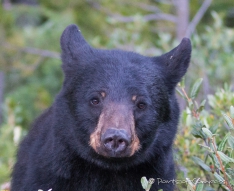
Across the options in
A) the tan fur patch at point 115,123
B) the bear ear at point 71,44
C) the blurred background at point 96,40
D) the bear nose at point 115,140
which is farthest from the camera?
the blurred background at point 96,40

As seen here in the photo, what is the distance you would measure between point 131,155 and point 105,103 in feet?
1.36

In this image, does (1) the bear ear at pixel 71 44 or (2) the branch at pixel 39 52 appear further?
(2) the branch at pixel 39 52

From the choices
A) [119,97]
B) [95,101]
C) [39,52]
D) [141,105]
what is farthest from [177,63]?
[39,52]

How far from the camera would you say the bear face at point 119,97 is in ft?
13.6

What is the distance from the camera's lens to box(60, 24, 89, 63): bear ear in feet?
15.5

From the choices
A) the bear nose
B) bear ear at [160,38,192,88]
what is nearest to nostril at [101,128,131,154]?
the bear nose

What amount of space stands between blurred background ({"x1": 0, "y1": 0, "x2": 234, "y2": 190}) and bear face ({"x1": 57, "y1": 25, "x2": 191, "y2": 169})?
6.44 feet

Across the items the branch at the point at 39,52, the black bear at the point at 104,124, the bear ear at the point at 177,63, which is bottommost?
the branch at the point at 39,52

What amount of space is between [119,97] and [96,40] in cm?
579

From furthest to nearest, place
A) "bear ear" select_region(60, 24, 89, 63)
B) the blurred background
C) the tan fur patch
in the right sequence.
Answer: the blurred background → "bear ear" select_region(60, 24, 89, 63) → the tan fur patch

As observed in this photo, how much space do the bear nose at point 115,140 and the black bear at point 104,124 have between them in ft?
0.35

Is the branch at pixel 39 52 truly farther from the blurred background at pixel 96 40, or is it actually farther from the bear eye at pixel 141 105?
the bear eye at pixel 141 105

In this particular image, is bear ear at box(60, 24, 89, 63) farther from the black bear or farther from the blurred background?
the blurred background

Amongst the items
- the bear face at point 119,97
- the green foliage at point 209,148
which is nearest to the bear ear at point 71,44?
the bear face at point 119,97
